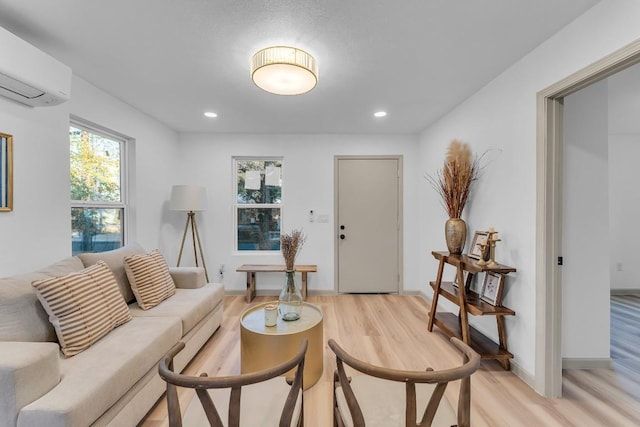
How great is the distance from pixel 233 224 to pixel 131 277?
192 cm

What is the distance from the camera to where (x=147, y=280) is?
Answer: 232 cm

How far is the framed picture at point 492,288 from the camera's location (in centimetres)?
217

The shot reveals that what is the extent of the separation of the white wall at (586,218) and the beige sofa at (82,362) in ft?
9.79

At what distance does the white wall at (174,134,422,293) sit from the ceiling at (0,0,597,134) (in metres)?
1.17

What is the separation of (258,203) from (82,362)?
291 centimetres

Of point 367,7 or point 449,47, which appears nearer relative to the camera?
point 367,7

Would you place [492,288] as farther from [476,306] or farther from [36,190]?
[36,190]

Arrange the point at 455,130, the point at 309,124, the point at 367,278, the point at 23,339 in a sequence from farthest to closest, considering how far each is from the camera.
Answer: the point at 367,278 → the point at 309,124 → the point at 455,130 → the point at 23,339

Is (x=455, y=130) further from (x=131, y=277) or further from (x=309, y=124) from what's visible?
(x=131, y=277)

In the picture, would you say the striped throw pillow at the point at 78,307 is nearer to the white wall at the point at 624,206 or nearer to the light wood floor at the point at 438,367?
the light wood floor at the point at 438,367

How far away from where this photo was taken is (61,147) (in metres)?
2.24

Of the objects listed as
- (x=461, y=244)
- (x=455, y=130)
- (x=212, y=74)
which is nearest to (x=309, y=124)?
(x=212, y=74)

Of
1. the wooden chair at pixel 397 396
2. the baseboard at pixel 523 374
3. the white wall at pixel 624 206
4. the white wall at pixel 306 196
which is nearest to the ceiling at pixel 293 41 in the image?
the white wall at pixel 306 196

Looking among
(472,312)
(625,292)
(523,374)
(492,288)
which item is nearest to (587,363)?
(523,374)
